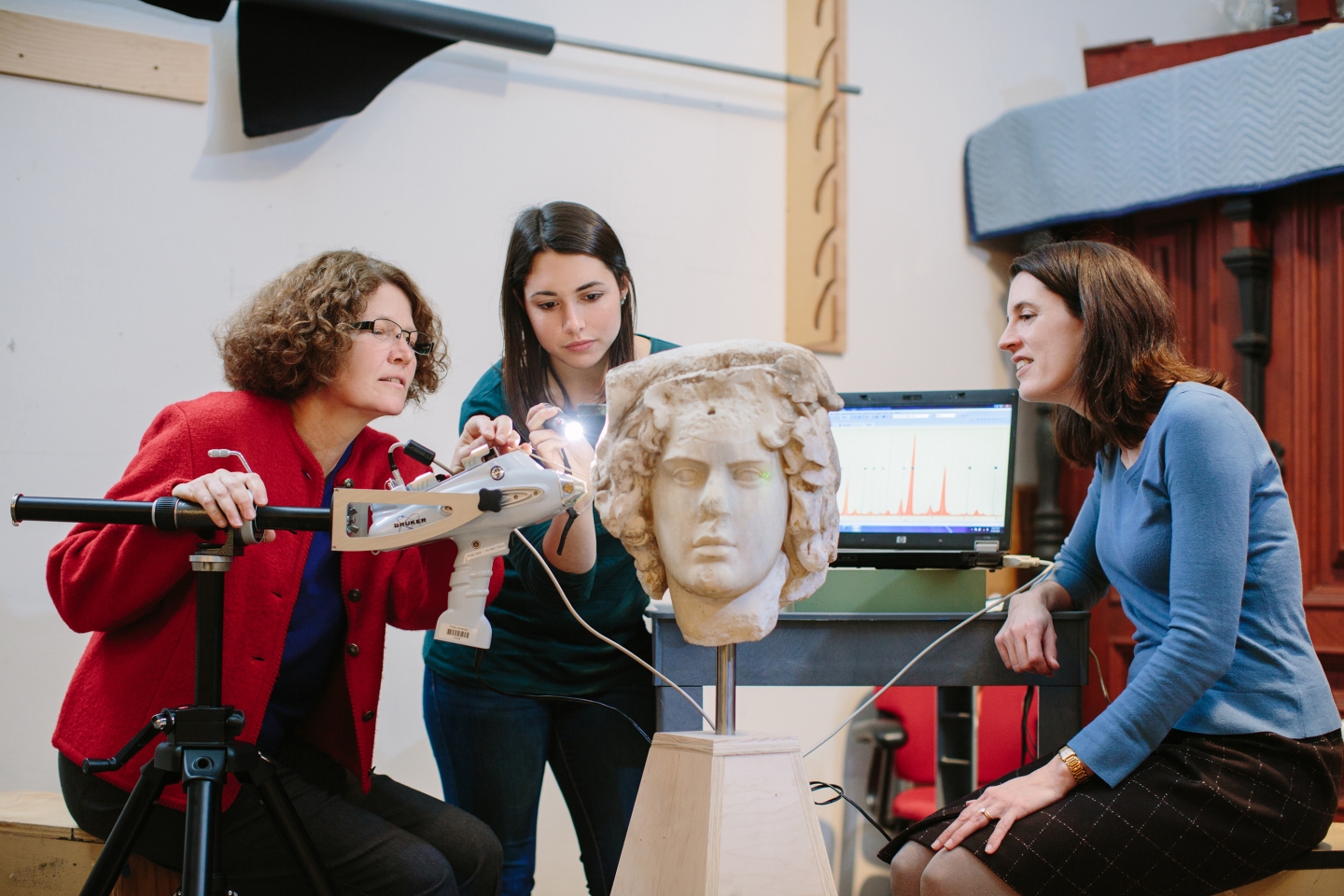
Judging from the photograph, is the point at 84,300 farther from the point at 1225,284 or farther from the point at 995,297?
the point at 1225,284

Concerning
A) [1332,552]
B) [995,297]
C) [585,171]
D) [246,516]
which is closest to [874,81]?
[995,297]

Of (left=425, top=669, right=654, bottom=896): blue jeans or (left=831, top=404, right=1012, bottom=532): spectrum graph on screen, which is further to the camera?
(left=831, top=404, right=1012, bottom=532): spectrum graph on screen

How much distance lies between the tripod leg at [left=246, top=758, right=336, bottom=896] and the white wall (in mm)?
1261

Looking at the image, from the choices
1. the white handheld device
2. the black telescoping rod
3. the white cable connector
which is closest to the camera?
the black telescoping rod

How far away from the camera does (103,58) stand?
225 cm

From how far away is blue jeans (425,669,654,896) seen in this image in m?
1.67

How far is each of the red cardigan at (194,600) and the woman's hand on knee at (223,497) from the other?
172 mm

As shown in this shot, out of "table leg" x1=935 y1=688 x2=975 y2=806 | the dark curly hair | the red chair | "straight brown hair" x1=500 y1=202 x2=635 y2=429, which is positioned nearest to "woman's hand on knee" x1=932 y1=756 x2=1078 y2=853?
"straight brown hair" x1=500 y1=202 x2=635 y2=429

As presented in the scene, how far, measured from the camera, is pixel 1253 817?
1388 millimetres

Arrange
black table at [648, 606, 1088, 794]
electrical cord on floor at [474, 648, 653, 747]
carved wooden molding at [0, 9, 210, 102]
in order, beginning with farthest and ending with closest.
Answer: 1. carved wooden molding at [0, 9, 210, 102]
2. black table at [648, 606, 1088, 794]
3. electrical cord on floor at [474, 648, 653, 747]

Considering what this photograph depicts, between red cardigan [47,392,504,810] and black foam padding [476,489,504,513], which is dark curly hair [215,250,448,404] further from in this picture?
black foam padding [476,489,504,513]

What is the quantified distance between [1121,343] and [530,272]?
0.96 metres

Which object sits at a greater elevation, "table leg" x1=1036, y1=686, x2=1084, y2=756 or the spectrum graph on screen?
the spectrum graph on screen

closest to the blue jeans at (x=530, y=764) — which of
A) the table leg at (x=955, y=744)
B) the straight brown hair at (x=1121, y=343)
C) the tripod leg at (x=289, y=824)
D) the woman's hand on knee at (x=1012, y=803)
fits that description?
the tripod leg at (x=289, y=824)
